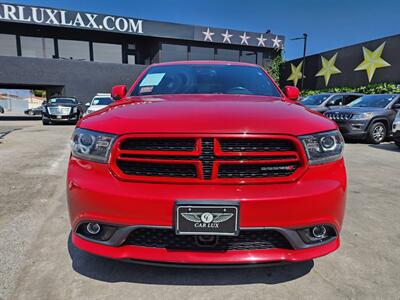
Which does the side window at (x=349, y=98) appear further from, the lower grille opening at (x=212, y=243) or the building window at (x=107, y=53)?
the building window at (x=107, y=53)

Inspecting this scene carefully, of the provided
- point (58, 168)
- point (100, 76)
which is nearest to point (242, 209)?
point (58, 168)

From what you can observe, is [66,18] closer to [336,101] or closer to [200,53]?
[200,53]

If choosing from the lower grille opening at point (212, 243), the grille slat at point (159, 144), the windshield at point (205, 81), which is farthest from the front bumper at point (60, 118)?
the lower grille opening at point (212, 243)

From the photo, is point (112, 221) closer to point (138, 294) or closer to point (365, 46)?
point (138, 294)

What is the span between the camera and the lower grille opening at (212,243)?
1850mm

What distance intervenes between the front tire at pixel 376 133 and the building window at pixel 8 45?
79.5 ft

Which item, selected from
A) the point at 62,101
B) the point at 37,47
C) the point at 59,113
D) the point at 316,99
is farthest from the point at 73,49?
the point at 316,99

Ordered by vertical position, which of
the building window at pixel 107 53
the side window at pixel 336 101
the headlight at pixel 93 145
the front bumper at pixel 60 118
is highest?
the building window at pixel 107 53

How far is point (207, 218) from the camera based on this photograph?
1741mm

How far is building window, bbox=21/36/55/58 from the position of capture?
23411 mm

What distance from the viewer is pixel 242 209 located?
1.74 meters

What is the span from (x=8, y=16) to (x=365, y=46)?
22519 millimetres

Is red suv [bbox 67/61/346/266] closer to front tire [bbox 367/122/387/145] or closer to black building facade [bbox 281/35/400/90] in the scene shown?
front tire [bbox 367/122/387/145]

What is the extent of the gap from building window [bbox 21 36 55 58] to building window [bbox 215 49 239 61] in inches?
503
